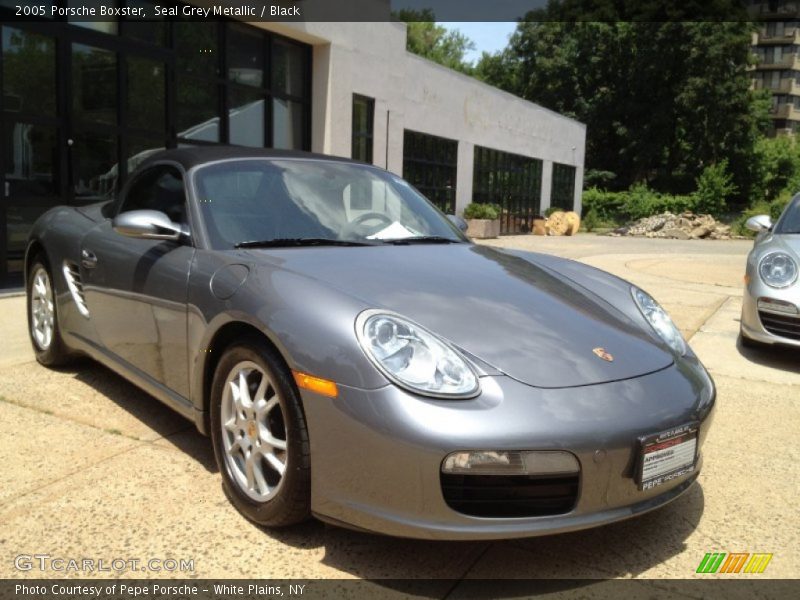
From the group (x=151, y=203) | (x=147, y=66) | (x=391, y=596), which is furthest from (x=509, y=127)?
(x=391, y=596)

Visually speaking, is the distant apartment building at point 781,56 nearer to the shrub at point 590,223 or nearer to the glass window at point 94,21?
the shrub at point 590,223

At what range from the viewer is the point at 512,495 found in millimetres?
2072

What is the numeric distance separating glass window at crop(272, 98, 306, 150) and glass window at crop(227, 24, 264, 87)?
59 cm

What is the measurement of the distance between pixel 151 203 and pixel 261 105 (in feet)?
28.4

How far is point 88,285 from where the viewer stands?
11.9ft

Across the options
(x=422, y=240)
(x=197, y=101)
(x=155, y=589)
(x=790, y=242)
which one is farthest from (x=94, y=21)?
(x=155, y=589)

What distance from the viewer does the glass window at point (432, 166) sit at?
17344mm

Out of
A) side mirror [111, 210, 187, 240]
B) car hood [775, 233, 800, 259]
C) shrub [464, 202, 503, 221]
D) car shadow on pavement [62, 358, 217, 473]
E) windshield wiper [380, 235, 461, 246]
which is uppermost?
side mirror [111, 210, 187, 240]

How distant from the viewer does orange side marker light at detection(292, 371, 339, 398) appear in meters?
2.12

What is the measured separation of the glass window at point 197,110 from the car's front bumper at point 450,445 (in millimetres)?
9042

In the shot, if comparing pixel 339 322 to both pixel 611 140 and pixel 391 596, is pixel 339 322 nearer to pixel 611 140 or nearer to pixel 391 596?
pixel 391 596

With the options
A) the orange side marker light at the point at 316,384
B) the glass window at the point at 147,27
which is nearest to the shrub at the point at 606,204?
the glass window at the point at 147,27

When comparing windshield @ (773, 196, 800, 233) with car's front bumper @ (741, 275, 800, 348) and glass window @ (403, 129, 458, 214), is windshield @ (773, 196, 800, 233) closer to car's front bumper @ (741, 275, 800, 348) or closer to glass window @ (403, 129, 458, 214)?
car's front bumper @ (741, 275, 800, 348)

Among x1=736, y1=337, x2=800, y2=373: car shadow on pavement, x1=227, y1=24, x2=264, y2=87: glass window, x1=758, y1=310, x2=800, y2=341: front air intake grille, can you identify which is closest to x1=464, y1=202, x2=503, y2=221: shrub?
x1=227, y1=24, x2=264, y2=87: glass window
